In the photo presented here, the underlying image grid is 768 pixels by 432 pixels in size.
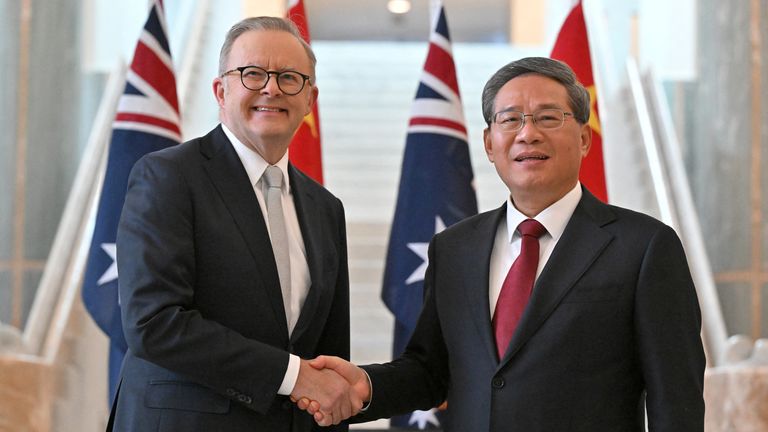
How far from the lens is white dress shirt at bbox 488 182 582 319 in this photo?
2.61 m

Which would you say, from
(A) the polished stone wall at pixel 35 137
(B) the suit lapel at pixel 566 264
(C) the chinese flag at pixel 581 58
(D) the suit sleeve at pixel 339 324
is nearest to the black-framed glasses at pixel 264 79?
(D) the suit sleeve at pixel 339 324

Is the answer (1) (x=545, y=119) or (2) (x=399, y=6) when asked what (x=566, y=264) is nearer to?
(1) (x=545, y=119)

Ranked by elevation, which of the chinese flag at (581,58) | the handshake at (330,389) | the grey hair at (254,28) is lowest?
the handshake at (330,389)

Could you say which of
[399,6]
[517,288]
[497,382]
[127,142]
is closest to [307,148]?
[127,142]

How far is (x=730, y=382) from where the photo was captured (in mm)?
4992

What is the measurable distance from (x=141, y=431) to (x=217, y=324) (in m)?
0.31

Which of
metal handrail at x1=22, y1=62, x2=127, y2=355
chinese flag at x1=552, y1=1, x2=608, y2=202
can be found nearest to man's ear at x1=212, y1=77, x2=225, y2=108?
chinese flag at x1=552, y1=1, x2=608, y2=202

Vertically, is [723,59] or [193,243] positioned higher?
[723,59]

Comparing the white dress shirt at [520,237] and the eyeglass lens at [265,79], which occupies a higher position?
the eyeglass lens at [265,79]

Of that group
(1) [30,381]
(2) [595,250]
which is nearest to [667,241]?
(2) [595,250]

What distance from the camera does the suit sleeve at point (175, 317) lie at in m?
2.46

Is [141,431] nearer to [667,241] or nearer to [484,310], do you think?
[484,310]

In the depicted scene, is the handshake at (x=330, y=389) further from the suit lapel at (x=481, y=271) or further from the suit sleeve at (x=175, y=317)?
the suit lapel at (x=481, y=271)

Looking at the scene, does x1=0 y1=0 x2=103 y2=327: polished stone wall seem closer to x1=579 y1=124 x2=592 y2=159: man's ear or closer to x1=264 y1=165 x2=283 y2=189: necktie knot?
x1=264 y1=165 x2=283 y2=189: necktie knot
